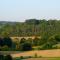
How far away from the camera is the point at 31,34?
1016 inches

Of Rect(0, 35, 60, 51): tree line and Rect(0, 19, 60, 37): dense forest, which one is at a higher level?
Rect(0, 19, 60, 37): dense forest

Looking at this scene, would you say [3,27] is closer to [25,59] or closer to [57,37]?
[57,37]

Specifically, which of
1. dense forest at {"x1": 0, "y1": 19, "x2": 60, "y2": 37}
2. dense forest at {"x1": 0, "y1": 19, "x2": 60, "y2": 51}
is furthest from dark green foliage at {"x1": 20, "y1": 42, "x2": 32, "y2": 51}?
dense forest at {"x1": 0, "y1": 19, "x2": 60, "y2": 37}

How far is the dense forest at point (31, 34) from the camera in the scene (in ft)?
61.5

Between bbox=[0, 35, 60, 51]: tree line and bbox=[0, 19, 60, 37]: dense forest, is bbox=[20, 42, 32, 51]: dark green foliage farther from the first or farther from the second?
bbox=[0, 19, 60, 37]: dense forest

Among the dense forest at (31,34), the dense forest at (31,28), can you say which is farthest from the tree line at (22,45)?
the dense forest at (31,28)

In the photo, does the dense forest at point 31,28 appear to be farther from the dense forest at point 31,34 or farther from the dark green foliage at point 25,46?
the dark green foliage at point 25,46

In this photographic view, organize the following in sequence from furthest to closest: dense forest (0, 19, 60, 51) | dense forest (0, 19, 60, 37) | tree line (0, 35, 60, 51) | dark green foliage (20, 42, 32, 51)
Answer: dense forest (0, 19, 60, 37), dense forest (0, 19, 60, 51), tree line (0, 35, 60, 51), dark green foliage (20, 42, 32, 51)

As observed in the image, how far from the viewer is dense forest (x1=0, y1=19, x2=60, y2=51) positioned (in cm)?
1873

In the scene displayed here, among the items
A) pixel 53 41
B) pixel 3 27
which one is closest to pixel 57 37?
pixel 53 41

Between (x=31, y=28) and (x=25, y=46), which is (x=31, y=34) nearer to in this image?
(x=31, y=28)

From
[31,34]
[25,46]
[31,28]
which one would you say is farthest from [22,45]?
[31,28]

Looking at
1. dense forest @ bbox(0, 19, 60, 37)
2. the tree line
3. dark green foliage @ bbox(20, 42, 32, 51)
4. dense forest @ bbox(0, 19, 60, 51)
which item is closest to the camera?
dark green foliage @ bbox(20, 42, 32, 51)

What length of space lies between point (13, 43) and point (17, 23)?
12.2 metres
